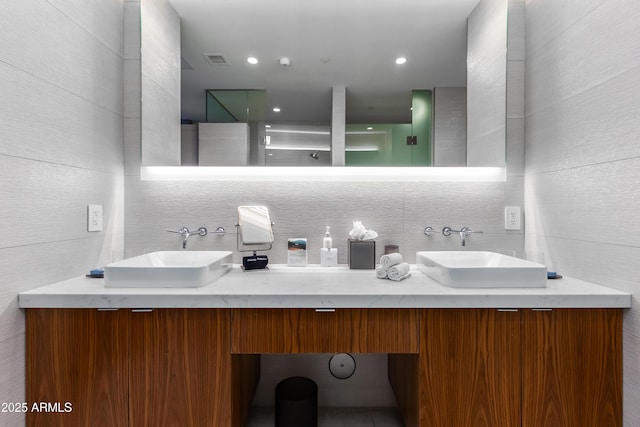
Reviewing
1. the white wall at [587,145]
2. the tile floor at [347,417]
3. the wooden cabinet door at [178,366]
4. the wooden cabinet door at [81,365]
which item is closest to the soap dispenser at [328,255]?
the wooden cabinet door at [178,366]

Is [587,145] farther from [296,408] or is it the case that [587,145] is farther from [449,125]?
[296,408]

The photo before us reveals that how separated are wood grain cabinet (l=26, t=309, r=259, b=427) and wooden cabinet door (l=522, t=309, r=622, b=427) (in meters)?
1.01

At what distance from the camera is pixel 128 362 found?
1.11m

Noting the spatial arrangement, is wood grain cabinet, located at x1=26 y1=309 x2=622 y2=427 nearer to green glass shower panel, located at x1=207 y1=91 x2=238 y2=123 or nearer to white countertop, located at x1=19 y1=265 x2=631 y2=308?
white countertop, located at x1=19 y1=265 x2=631 y2=308

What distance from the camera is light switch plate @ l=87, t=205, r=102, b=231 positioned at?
1.46m

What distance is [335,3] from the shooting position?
1.62 metres

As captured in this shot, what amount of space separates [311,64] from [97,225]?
127 cm

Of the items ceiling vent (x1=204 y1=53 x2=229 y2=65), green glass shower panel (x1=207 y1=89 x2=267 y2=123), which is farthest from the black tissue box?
ceiling vent (x1=204 y1=53 x2=229 y2=65)

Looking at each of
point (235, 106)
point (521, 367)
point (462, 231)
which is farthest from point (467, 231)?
point (235, 106)

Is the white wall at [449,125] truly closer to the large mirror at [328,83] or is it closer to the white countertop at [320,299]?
the large mirror at [328,83]

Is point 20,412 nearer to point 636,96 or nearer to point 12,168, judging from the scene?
point 12,168

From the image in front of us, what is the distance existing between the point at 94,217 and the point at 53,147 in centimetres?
35

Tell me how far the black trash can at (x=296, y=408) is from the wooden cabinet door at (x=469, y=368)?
0.52 metres

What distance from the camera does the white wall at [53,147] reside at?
1073mm
